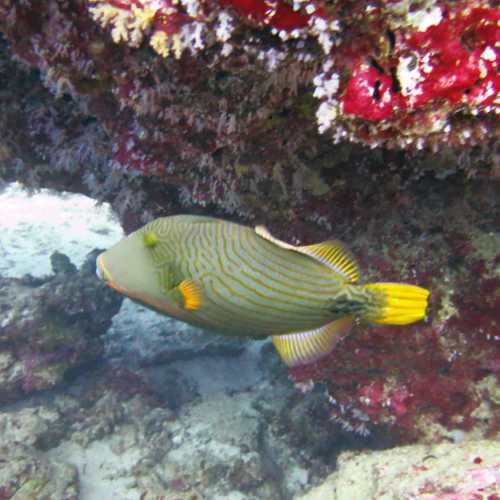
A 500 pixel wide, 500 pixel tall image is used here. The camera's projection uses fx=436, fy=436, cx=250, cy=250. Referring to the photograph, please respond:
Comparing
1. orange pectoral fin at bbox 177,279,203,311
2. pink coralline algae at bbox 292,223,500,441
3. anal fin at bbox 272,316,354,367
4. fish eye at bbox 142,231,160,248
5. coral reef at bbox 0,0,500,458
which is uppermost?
coral reef at bbox 0,0,500,458

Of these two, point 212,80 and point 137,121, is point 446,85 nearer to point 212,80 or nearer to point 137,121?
point 212,80

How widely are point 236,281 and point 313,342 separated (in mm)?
562

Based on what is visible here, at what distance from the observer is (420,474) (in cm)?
301

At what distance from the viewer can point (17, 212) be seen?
11.7 meters

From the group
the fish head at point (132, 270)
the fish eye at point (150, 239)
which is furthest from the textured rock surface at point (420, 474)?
the fish eye at point (150, 239)

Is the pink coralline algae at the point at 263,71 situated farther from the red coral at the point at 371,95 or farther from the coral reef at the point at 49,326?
the coral reef at the point at 49,326

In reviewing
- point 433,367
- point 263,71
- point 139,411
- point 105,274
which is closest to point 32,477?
point 139,411

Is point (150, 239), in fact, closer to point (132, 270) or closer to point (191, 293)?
point (132, 270)

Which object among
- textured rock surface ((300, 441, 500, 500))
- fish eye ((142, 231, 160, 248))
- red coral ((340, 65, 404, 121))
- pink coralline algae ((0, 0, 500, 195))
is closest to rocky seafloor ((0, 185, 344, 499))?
textured rock surface ((300, 441, 500, 500))

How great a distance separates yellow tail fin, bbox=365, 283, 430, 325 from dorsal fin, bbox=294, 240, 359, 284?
0.14 meters

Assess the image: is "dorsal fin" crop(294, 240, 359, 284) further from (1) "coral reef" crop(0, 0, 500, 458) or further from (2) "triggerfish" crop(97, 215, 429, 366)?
(1) "coral reef" crop(0, 0, 500, 458)

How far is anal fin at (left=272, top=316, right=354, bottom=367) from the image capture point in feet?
7.29

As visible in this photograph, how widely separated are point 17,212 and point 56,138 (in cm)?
928

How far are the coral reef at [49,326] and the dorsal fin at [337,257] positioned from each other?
18.5ft
